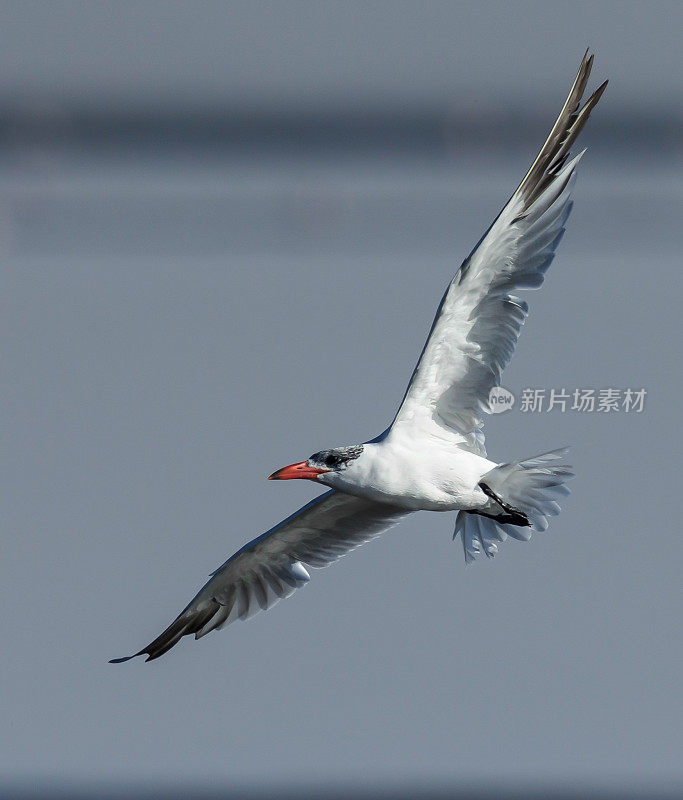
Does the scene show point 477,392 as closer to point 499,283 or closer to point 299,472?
point 499,283

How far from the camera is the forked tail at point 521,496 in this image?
21.7 feet

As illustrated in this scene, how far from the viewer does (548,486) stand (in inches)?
264

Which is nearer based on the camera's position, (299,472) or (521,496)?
(299,472)

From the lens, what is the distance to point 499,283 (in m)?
6.50

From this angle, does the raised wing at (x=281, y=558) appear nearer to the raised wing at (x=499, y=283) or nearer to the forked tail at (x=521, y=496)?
the forked tail at (x=521, y=496)

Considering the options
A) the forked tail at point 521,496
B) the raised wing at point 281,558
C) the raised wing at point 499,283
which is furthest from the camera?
the raised wing at point 281,558

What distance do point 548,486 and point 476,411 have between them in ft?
1.61

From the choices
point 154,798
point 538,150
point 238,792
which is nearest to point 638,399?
point 538,150

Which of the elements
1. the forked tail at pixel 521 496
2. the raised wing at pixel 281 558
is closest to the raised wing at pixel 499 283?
the forked tail at pixel 521 496

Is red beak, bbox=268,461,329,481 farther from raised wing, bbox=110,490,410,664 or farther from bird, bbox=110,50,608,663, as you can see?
raised wing, bbox=110,490,410,664

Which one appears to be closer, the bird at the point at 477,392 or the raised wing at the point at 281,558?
the bird at the point at 477,392

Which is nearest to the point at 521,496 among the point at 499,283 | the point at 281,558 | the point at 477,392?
the point at 477,392

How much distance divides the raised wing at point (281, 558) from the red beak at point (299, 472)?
0.65 m

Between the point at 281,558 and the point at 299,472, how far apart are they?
3.87 ft
